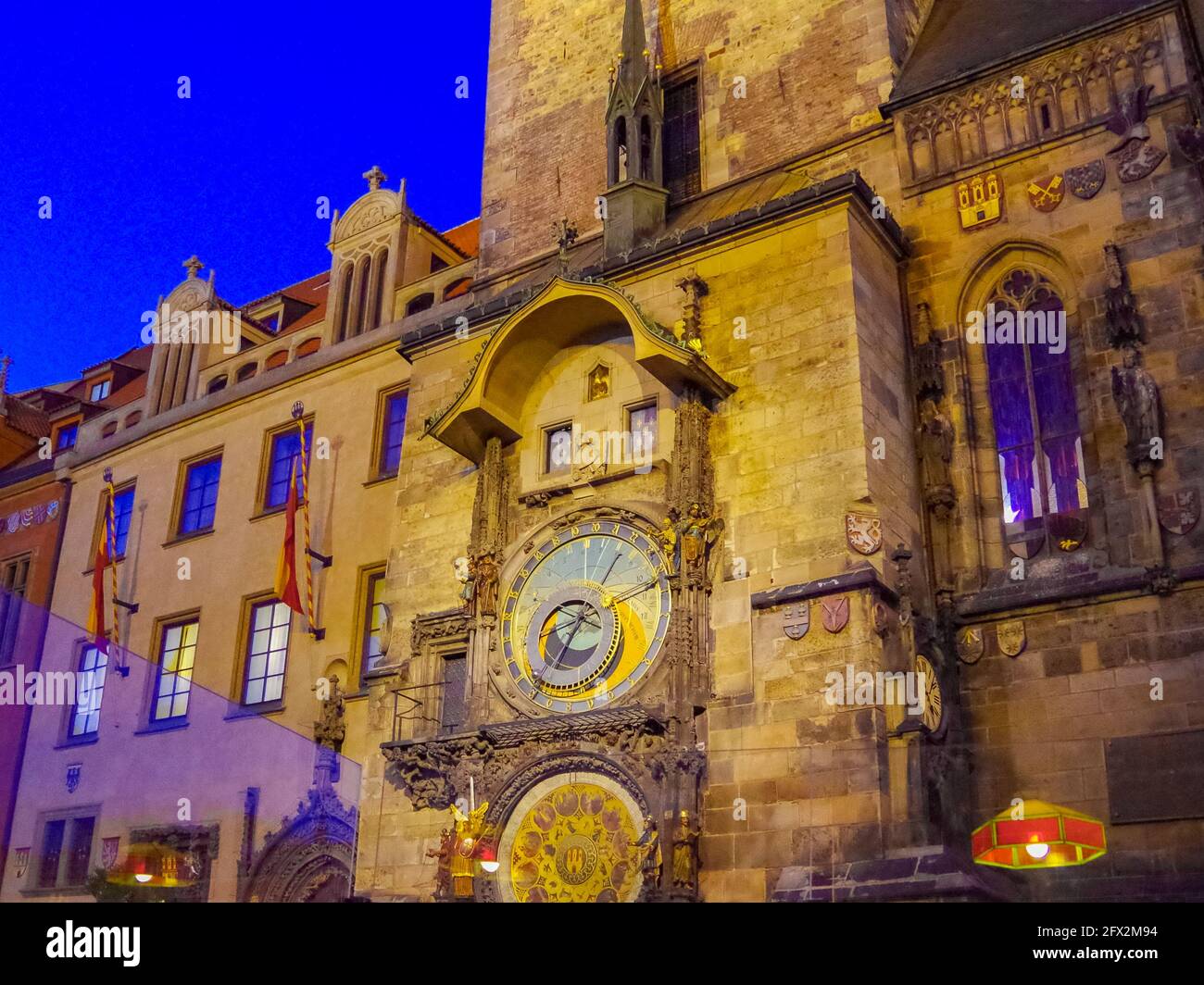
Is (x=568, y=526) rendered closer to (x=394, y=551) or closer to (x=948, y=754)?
(x=394, y=551)

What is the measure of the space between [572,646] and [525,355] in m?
4.26

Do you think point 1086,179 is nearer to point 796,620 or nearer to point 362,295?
point 796,620

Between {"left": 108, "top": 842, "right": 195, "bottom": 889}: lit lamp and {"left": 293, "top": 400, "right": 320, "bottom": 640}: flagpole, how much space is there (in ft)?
14.5

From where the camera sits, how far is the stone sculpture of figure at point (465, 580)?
1752 centimetres

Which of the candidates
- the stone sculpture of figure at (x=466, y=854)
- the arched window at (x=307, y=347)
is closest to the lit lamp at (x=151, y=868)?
the stone sculpture of figure at (x=466, y=854)

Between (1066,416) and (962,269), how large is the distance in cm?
251

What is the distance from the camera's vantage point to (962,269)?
1761cm

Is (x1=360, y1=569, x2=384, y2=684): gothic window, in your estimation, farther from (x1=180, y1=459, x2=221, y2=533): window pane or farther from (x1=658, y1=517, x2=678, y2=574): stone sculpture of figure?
(x1=658, y1=517, x2=678, y2=574): stone sculpture of figure

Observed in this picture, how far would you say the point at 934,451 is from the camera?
54.7ft

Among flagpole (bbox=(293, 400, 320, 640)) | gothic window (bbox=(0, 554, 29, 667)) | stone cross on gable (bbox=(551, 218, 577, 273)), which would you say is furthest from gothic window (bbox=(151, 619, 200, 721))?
stone cross on gable (bbox=(551, 218, 577, 273))
